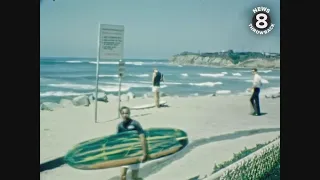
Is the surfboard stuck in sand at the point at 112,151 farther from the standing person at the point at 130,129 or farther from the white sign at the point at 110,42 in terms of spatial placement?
the white sign at the point at 110,42

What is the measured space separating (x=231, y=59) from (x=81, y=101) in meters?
1.66

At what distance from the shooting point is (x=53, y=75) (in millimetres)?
4039

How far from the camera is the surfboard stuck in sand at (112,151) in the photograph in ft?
12.9

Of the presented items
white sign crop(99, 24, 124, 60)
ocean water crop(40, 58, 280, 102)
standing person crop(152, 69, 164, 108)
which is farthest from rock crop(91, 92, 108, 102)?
standing person crop(152, 69, 164, 108)

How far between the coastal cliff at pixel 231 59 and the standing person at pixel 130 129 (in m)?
0.76

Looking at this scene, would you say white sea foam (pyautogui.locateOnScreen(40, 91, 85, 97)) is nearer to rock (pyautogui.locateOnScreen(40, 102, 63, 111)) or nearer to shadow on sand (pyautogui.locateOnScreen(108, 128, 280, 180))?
rock (pyautogui.locateOnScreen(40, 102, 63, 111))

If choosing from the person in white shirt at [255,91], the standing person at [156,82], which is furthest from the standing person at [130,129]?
the person in white shirt at [255,91]

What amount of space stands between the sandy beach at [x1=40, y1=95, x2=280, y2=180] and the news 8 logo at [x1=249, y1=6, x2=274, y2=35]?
722mm

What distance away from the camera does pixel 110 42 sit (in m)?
4.03

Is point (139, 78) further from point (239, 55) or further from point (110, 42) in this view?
point (239, 55)

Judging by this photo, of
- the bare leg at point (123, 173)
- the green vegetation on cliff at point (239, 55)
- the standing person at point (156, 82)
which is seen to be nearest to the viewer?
the bare leg at point (123, 173)
